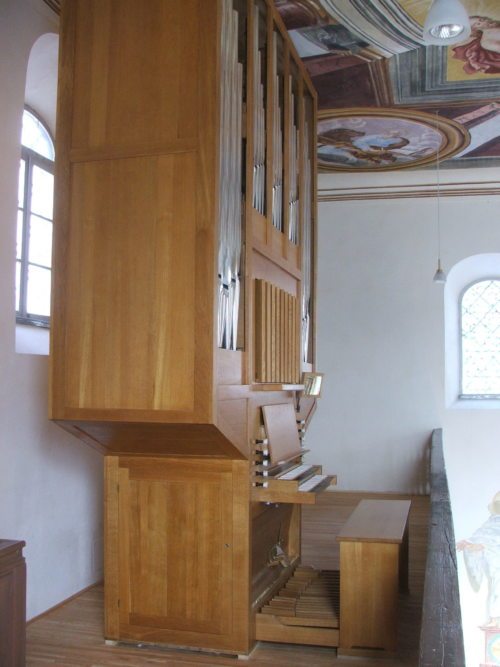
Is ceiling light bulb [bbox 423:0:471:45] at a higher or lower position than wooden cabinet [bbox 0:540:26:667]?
higher

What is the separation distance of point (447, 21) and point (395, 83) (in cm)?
335

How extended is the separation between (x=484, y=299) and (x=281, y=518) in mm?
6654

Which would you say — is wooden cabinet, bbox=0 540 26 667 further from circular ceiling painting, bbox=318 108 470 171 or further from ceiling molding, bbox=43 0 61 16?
circular ceiling painting, bbox=318 108 470 171

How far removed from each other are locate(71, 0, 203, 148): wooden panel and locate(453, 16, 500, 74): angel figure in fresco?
3.43 metres

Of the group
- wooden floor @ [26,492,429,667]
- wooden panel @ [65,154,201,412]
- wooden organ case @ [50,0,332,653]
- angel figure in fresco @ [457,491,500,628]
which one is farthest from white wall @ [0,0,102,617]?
angel figure in fresco @ [457,491,500,628]

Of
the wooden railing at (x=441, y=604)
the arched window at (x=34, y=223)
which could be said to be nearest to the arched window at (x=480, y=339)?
the wooden railing at (x=441, y=604)

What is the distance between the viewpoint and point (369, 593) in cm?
514

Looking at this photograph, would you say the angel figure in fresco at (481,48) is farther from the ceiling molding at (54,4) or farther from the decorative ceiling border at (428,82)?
the ceiling molding at (54,4)

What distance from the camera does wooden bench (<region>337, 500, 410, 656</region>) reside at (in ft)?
16.7

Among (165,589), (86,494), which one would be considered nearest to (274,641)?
(165,589)

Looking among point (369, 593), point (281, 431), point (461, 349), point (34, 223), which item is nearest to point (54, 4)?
point (34, 223)

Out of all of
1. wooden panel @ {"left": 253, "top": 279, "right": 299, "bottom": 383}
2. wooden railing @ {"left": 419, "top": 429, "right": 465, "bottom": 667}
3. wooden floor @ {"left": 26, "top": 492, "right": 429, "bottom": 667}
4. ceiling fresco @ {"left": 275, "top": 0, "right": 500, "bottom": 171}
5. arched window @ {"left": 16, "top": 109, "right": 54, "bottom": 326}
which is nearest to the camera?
wooden railing @ {"left": 419, "top": 429, "right": 465, "bottom": 667}

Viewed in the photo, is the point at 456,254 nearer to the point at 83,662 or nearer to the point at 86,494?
the point at 86,494

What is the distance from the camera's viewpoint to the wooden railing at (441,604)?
236 centimetres
